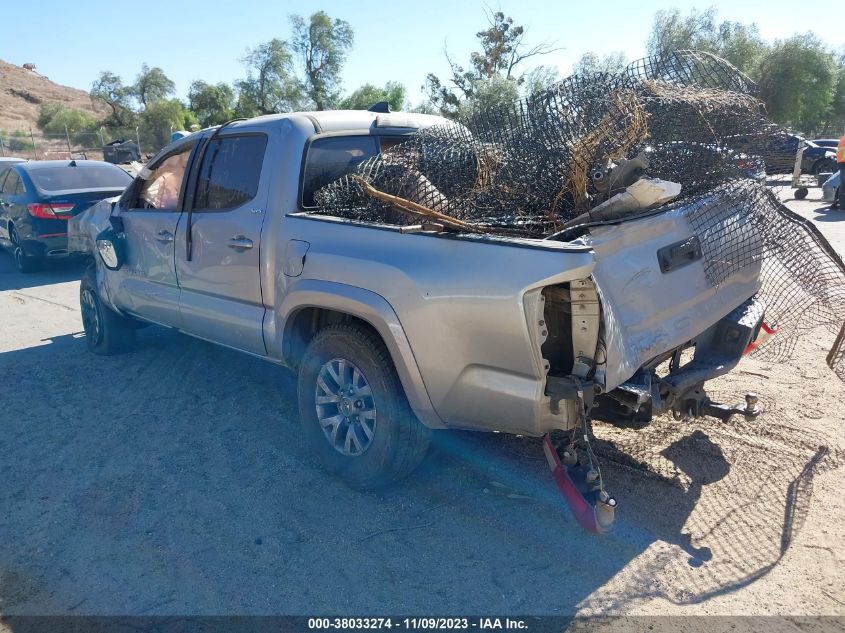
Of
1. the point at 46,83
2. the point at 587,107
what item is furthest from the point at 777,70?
the point at 46,83

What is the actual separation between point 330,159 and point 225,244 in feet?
2.97

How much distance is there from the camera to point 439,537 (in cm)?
343

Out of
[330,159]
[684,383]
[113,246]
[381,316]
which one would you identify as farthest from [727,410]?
[113,246]

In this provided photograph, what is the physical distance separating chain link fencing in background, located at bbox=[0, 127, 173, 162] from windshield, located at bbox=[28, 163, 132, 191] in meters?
25.5

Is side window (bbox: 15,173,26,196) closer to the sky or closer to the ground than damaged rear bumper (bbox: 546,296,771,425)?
closer to the sky

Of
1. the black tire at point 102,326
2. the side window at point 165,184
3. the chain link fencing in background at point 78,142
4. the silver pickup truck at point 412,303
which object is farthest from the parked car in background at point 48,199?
the chain link fencing in background at point 78,142

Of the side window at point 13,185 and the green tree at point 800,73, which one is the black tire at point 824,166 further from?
the side window at point 13,185

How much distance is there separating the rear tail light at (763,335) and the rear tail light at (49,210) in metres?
9.95

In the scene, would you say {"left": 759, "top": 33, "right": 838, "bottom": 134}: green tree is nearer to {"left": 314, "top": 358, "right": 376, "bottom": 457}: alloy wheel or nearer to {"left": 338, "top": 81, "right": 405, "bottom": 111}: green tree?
{"left": 338, "top": 81, "right": 405, "bottom": 111}: green tree

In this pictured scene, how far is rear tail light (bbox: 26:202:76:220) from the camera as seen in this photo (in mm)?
10359

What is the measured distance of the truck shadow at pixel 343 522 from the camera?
302 centimetres

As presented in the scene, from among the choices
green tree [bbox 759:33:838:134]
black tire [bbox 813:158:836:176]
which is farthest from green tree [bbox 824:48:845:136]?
black tire [bbox 813:158:836:176]

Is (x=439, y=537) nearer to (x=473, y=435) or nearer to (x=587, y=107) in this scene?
(x=473, y=435)

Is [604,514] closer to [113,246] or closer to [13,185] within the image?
[113,246]
